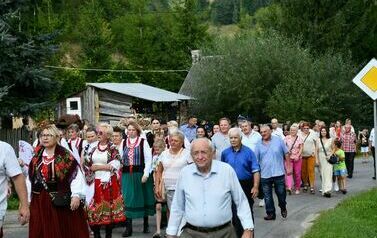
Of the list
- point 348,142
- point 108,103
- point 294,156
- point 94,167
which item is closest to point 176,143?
point 94,167

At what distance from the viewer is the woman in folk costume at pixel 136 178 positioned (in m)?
13.2

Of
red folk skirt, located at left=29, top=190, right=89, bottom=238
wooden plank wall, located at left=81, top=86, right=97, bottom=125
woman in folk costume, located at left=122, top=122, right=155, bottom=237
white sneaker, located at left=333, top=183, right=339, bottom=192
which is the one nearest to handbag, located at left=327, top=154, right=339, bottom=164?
white sneaker, located at left=333, top=183, right=339, bottom=192

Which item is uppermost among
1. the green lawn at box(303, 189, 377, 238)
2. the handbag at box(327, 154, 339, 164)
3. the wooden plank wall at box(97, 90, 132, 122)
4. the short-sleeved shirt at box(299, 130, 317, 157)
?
the wooden plank wall at box(97, 90, 132, 122)

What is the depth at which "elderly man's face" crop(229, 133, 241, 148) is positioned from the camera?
35.6 ft

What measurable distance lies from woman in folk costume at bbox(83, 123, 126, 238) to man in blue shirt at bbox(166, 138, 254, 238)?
5207mm

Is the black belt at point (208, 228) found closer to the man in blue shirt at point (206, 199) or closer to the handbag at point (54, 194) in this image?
the man in blue shirt at point (206, 199)

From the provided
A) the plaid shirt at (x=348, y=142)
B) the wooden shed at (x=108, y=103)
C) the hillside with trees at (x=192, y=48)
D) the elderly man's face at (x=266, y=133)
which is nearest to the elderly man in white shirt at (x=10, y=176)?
the elderly man's face at (x=266, y=133)

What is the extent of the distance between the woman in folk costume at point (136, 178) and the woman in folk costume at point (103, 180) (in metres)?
0.86

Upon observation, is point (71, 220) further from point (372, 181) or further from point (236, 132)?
point (372, 181)

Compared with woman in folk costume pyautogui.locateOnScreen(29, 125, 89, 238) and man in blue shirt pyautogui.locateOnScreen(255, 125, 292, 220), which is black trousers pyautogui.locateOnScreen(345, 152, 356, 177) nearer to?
man in blue shirt pyautogui.locateOnScreen(255, 125, 292, 220)

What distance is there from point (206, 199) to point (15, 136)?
1590 cm

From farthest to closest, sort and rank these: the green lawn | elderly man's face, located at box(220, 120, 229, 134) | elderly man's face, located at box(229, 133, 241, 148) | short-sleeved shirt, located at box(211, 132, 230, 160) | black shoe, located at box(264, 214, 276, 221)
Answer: short-sleeved shirt, located at box(211, 132, 230, 160)
elderly man's face, located at box(220, 120, 229, 134)
black shoe, located at box(264, 214, 276, 221)
the green lawn
elderly man's face, located at box(229, 133, 241, 148)

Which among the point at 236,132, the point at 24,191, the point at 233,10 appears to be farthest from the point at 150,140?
the point at 233,10

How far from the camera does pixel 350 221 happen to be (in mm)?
12914
